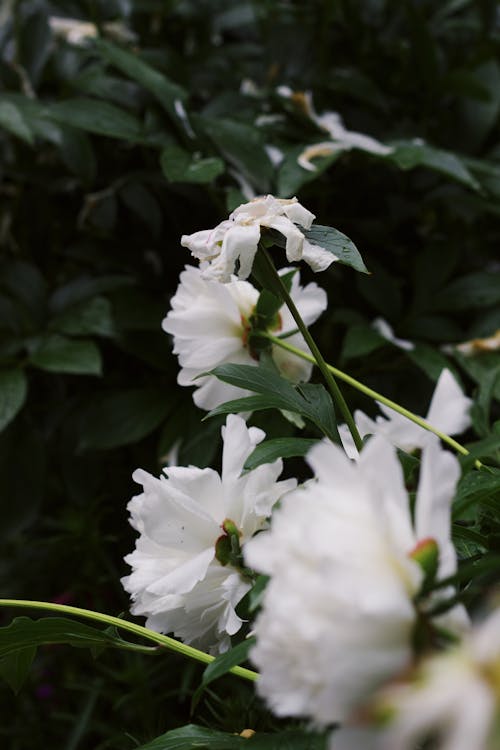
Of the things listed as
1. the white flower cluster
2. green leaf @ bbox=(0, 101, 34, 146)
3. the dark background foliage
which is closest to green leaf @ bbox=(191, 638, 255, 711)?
the white flower cluster

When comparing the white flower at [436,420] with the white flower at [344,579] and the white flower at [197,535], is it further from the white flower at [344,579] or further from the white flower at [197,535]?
the white flower at [344,579]

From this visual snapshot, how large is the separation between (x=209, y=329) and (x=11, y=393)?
38cm

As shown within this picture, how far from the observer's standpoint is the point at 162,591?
0.39 meters

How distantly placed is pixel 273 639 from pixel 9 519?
72 cm

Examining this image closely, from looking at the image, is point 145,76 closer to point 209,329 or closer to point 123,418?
point 123,418

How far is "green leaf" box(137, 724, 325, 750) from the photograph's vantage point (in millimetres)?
341

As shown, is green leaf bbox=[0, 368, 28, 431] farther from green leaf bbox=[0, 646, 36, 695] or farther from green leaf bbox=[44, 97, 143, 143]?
green leaf bbox=[0, 646, 36, 695]

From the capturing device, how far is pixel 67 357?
2.70 ft

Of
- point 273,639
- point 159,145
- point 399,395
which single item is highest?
point 273,639

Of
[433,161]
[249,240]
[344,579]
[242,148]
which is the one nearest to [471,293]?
[433,161]

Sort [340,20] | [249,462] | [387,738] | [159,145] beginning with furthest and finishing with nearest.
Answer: [340,20]
[159,145]
[249,462]
[387,738]

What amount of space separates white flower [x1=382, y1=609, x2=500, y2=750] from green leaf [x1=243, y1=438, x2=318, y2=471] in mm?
171

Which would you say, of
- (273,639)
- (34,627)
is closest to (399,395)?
(34,627)

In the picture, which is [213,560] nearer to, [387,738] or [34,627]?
[34,627]
